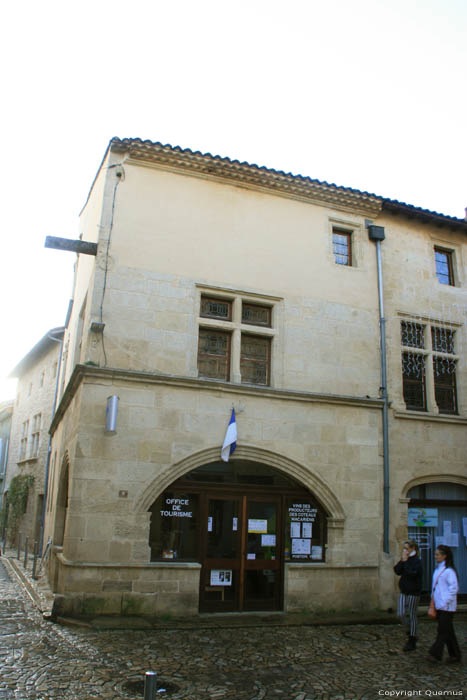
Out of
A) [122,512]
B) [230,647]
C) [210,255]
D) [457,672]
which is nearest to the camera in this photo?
[457,672]

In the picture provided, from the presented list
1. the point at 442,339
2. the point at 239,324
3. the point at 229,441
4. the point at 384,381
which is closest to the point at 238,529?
the point at 229,441

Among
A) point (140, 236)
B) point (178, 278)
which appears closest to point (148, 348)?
point (178, 278)

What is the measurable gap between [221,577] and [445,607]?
3.93 meters

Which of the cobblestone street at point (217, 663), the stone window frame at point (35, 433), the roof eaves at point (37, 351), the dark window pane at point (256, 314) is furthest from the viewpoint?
the stone window frame at point (35, 433)

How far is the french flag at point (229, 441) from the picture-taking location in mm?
9656

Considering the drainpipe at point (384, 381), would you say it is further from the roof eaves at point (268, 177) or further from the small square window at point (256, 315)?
the small square window at point (256, 315)

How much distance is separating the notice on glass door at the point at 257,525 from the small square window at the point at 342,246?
18.3 feet

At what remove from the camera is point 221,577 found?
9.63 meters

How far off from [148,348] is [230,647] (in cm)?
479

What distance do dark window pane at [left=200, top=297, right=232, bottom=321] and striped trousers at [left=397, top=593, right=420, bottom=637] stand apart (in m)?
5.53

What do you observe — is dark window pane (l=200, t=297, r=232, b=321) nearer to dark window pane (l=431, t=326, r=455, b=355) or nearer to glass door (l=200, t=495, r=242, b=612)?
glass door (l=200, t=495, r=242, b=612)

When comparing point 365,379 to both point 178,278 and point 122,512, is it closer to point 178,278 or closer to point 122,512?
point 178,278

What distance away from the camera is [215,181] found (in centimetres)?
1113

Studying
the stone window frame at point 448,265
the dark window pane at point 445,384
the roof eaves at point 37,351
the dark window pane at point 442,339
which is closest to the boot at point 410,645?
the dark window pane at point 445,384
